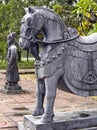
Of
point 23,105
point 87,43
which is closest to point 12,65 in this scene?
point 23,105

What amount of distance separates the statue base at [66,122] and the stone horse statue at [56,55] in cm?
12

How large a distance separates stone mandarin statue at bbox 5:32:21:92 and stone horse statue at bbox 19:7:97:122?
523 centimetres

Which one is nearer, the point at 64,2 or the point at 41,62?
the point at 41,62

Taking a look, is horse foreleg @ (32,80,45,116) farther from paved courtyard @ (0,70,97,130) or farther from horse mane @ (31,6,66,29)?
horse mane @ (31,6,66,29)

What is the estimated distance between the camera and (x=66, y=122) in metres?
5.23

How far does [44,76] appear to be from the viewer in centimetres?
509

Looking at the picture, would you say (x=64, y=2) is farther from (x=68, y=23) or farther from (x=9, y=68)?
(x=9, y=68)

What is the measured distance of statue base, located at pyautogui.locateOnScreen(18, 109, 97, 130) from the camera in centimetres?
509

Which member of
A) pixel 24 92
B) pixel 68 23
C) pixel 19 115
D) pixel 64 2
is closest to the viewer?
→ pixel 19 115

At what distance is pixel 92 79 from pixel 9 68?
19.4 feet

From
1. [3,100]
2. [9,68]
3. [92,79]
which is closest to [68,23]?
[9,68]

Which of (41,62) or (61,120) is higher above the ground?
(41,62)

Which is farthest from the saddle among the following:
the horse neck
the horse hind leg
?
the horse hind leg

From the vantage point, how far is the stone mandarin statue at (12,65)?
34.7 feet
